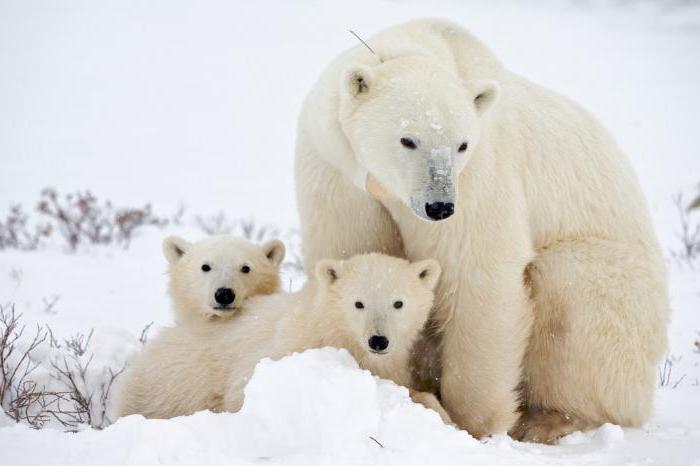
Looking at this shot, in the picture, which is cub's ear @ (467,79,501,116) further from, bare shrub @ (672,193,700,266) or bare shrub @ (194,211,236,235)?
bare shrub @ (194,211,236,235)

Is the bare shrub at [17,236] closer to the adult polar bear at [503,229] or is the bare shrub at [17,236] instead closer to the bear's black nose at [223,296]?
the bear's black nose at [223,296]

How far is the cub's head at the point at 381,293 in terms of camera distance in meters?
3.59

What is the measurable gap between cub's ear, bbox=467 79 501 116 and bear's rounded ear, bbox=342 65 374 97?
46 cm

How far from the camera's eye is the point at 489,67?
4.06 meters

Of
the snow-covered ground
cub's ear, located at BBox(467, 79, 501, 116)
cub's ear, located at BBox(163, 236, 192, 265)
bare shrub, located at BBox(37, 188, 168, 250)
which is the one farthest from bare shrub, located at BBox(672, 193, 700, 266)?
bare shrub, located at BBox(37, 188, 168, 250)

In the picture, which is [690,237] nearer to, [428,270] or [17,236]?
Result: [428,270]

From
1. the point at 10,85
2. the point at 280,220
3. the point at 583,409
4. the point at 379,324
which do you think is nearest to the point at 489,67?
the point at 379,324

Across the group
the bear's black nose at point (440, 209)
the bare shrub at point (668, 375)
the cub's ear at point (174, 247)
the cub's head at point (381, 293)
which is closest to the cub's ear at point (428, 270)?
the cub's head at point (381, 293)

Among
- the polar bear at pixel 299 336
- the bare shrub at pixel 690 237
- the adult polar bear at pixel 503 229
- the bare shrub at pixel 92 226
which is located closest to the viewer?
the adult polar bear at pixel 503 229

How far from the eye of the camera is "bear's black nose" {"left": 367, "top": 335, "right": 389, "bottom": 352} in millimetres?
3381

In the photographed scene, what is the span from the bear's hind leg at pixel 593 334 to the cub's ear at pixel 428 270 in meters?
0.62

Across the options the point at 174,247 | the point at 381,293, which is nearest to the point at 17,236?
the point at 174,247

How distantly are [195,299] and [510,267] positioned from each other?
5.95ft

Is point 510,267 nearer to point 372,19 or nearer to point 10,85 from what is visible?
point 10,85
